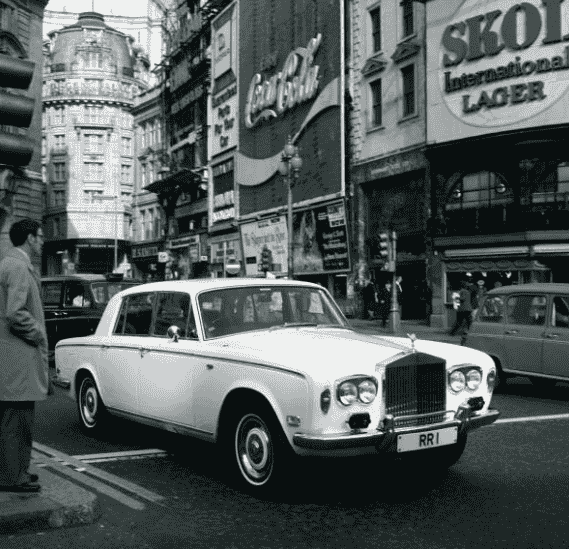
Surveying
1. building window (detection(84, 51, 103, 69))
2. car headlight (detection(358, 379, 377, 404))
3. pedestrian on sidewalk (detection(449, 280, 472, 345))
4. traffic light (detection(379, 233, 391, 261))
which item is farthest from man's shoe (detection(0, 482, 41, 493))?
building window (detection(84, 51, 103, 69))

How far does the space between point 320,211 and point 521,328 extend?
26.8m

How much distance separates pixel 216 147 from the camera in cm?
5141

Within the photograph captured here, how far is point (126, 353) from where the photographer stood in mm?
7633

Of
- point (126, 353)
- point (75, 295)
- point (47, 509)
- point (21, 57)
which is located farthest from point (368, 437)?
point (21, 57)

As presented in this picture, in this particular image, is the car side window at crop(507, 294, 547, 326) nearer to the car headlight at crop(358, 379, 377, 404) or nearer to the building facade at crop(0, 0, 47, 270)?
the car headlight at crop(358, 379, 377, 404)

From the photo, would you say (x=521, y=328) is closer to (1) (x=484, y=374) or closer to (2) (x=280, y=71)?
(1) (x=484, y=374)

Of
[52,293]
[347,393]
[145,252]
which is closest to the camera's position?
[347,393]

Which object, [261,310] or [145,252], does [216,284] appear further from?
[145,252]

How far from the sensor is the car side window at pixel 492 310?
12336mm

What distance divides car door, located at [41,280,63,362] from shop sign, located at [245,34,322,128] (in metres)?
25.1

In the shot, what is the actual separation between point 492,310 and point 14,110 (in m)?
8.95

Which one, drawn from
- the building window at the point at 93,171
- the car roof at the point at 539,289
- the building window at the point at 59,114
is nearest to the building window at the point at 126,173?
the building window at the point at 93,171

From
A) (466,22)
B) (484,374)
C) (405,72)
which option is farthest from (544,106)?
(484,374)

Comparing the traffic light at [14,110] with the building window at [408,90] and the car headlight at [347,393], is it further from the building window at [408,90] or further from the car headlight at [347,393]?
the building window at [408,90]
